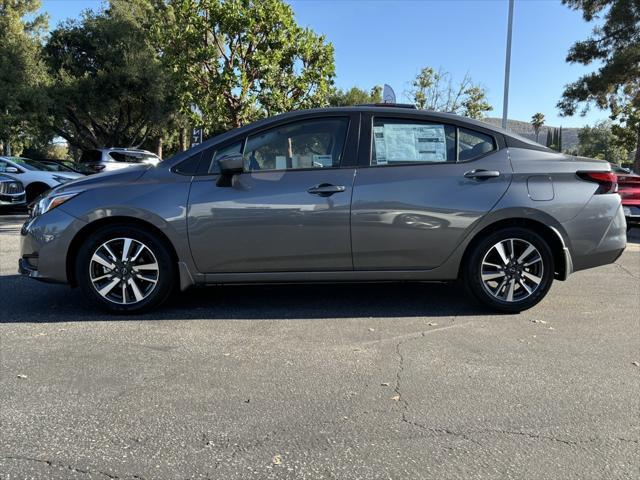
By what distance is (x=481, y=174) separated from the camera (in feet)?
14.6

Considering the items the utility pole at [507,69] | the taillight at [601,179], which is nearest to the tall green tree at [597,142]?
the utility pole at [507,69]

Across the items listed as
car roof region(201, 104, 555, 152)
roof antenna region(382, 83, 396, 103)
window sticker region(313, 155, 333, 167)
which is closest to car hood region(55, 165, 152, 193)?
car roof region(201, 104, 555, 152)

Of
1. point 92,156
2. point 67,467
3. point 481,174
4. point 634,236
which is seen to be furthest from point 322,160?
point 92,156

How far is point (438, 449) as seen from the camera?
2.55m

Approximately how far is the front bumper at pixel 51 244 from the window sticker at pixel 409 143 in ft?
8.47

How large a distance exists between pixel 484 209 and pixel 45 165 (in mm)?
12722

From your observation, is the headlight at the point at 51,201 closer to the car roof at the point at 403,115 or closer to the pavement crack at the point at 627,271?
the car roof at the point at 403,115

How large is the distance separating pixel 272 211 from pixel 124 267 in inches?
52.4

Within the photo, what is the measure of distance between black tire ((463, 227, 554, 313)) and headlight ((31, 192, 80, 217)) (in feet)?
11.2

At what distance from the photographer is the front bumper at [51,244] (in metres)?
4.38

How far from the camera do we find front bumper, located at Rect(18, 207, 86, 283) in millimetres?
4379

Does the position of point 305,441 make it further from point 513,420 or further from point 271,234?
point 271,234

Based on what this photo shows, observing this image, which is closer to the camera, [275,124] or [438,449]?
[438,449]

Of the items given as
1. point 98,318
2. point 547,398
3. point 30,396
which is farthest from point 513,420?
point 98,318
